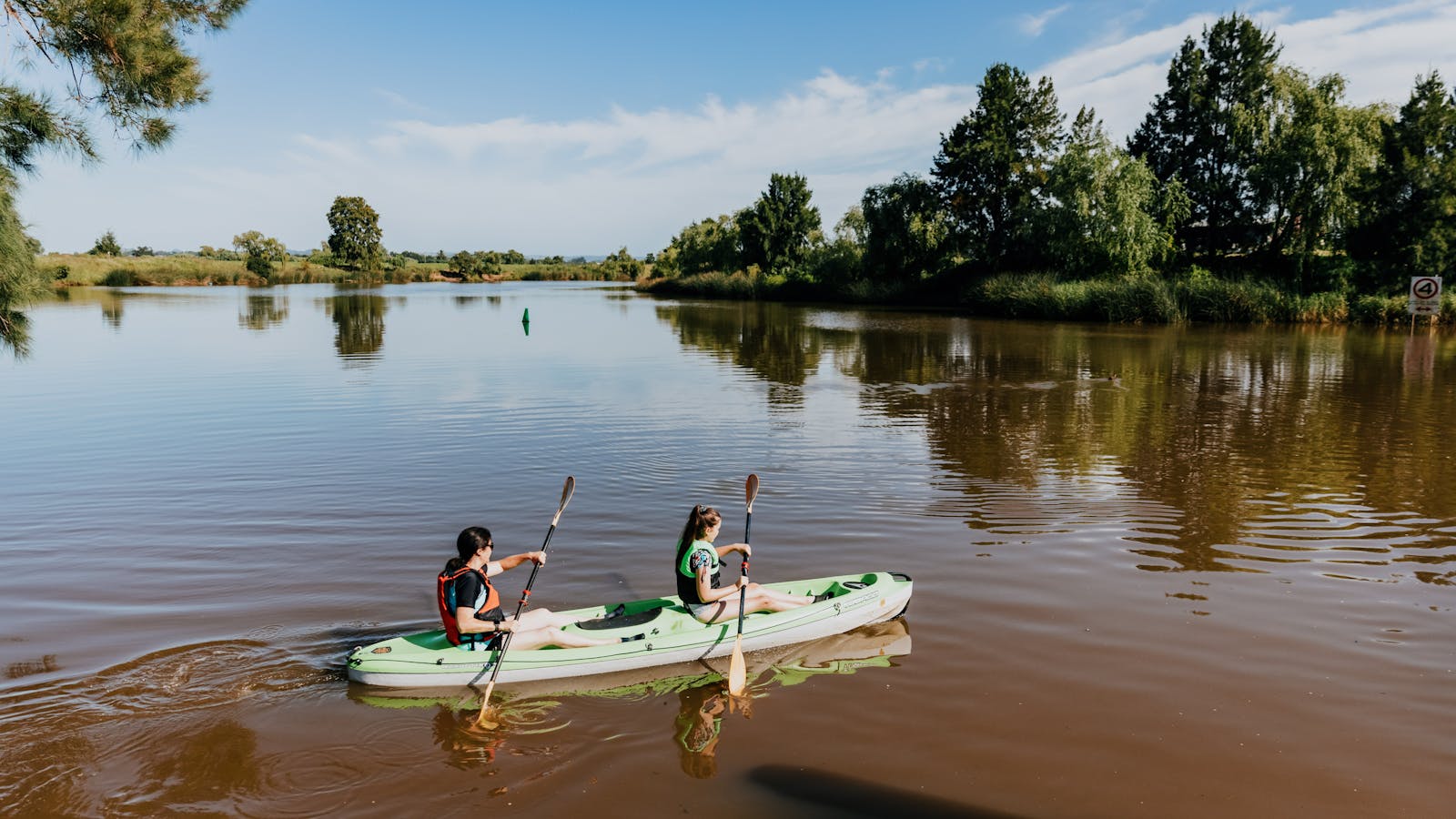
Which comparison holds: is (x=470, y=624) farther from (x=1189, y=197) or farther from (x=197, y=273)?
(x=197, y=273)

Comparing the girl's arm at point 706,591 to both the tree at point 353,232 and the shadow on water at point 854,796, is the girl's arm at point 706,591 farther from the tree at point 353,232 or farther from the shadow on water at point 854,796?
the tree at point 353,232

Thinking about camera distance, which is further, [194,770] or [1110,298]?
[1110,298]

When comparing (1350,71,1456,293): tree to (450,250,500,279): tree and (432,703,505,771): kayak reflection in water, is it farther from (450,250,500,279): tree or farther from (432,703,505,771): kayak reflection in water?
(450,250,500,279): tree

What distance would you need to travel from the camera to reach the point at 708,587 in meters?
6.62

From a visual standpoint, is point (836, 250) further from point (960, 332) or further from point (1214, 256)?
point (960, 332)

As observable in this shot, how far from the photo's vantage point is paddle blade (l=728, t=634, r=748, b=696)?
5844 millimetres

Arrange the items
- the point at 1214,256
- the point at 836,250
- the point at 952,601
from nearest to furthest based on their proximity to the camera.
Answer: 1. the point at 952,601
2. the point at 1214,256
3. the point at 836,250

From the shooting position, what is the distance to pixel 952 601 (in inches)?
284

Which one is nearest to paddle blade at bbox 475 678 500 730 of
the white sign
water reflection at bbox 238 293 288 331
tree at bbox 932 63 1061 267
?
water reflection at bbox 238 293 288 331

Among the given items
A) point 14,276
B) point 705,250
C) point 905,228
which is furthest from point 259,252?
point 14,276

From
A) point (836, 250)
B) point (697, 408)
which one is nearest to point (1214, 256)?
point (836, 250)

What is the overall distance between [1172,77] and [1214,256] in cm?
1033

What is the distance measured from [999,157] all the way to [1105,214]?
1245cm

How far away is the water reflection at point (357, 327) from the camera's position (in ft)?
88.9
